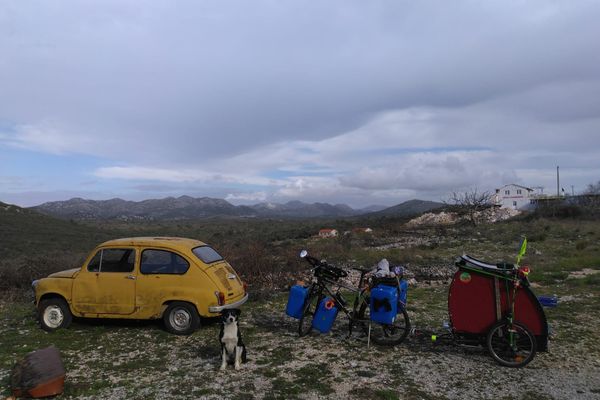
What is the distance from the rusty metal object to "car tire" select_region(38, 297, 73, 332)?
2779mm

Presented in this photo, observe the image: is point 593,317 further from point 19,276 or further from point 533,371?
point 19,276

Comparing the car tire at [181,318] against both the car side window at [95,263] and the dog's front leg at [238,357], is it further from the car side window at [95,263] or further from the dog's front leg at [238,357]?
the dog's front leg at [238,357]

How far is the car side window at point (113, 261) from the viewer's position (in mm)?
8086

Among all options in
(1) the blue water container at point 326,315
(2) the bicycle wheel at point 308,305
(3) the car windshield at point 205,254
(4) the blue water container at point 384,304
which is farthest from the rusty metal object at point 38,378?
(4) the blue water container at point 384,304

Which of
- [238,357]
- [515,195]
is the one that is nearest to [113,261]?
[238,357]

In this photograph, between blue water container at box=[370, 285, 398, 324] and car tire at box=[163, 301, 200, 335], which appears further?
car tire at box=[163, 301, 200, 335]

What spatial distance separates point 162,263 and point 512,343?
6.06m

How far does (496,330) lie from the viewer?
6.20 metres

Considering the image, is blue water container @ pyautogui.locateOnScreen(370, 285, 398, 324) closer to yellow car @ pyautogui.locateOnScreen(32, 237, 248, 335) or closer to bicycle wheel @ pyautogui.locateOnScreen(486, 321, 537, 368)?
bicycle wheel @ pyautogui.locateOnScreen(486, 321, 537, 368)

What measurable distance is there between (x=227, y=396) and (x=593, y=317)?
7874 millimetres

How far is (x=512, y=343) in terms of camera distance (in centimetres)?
606

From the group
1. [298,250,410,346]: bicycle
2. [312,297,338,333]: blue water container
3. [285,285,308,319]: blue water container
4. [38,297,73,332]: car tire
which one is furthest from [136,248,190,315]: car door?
[312,297,338,333]: blue water container

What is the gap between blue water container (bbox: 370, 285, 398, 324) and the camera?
6.69 meters

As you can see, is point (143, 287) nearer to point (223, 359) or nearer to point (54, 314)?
point (54, 314)
